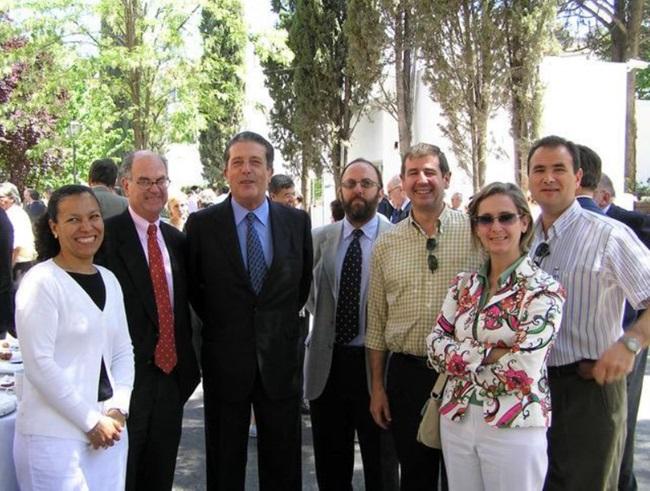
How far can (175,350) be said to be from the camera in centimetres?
321

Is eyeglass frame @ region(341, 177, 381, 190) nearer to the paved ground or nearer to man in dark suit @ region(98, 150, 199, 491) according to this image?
man in dark suit @ region(98, 150, 199, 491)

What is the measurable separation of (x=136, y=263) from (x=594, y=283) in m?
2.24

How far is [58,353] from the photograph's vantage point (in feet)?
8.09

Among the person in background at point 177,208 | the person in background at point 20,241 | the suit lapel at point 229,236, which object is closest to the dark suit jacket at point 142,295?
the suit lapel at point 229,236

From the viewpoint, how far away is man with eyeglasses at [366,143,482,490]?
309cm

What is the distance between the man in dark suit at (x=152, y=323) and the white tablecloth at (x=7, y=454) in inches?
21.0

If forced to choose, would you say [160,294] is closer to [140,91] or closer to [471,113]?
[140,91]

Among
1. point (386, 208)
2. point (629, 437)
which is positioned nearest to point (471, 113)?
point (386, 208)

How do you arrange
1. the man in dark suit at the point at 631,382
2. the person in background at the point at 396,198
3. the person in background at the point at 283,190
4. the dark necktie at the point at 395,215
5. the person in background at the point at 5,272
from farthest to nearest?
the person in background at the point at 396,198 → the dark necktie at the point at 395,215 → the person in background at the point at 283,190 → the person in background at the point at 5,272 → the man in dark suit at the point at 631,382

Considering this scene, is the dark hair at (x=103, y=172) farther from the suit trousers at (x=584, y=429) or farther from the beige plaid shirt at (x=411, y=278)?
the suit trousers at (x=584, y=429)

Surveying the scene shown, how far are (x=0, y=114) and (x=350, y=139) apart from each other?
1293cm

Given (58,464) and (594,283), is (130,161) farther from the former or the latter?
(594,283)

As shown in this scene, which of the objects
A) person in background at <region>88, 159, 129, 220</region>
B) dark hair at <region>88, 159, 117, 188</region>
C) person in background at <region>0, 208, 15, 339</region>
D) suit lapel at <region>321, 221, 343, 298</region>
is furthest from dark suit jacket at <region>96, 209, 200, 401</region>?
dark hair at <region>88, 159, 117, 188</region>

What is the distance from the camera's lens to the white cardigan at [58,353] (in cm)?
241
